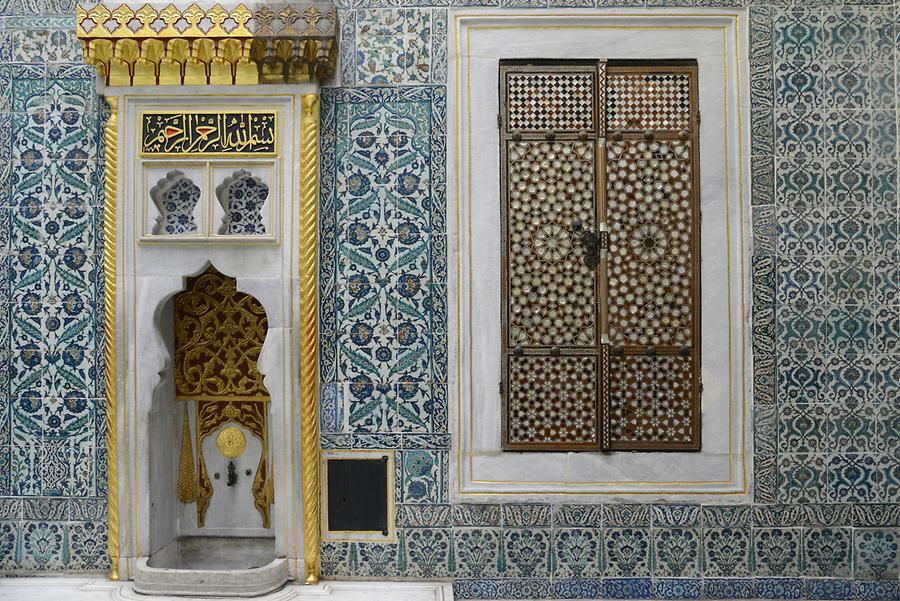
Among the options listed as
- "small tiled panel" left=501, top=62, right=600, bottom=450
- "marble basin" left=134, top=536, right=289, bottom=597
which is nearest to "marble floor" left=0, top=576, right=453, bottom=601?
"marble basin" left=134, top=536, right=289, bottom=597

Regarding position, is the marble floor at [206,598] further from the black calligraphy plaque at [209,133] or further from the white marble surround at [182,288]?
the black calligraphy plaque at [209,133]

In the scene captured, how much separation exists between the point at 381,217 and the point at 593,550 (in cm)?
174

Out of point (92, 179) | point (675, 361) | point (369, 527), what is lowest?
point (369, 527)

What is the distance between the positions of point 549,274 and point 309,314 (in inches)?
41.9

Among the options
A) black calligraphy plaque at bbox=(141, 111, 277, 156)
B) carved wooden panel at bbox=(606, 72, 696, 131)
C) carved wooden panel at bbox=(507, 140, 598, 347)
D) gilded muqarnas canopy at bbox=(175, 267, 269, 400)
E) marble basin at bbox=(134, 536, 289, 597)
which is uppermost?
carved wooden panel at bbox=(606, 72, 696, 131)

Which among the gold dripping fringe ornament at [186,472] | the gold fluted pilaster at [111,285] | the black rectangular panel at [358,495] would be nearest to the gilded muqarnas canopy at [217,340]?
the gold dripping fringe ornament at [186,472]

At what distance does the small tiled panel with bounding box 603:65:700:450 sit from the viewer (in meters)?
3.33

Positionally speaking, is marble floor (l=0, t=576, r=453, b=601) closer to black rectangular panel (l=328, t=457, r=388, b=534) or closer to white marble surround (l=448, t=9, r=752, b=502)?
black rectangular panel (l=328, t=457, r=388, b=534)

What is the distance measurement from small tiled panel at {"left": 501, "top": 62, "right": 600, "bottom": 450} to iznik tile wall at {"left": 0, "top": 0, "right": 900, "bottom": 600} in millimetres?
298

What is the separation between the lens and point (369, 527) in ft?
11.0

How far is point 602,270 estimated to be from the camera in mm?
3322

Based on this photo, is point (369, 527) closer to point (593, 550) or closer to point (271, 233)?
point (593, 550)

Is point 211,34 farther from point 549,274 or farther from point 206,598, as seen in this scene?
point 206,598

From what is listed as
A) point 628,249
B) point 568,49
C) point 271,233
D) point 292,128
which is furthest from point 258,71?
point 628,249
